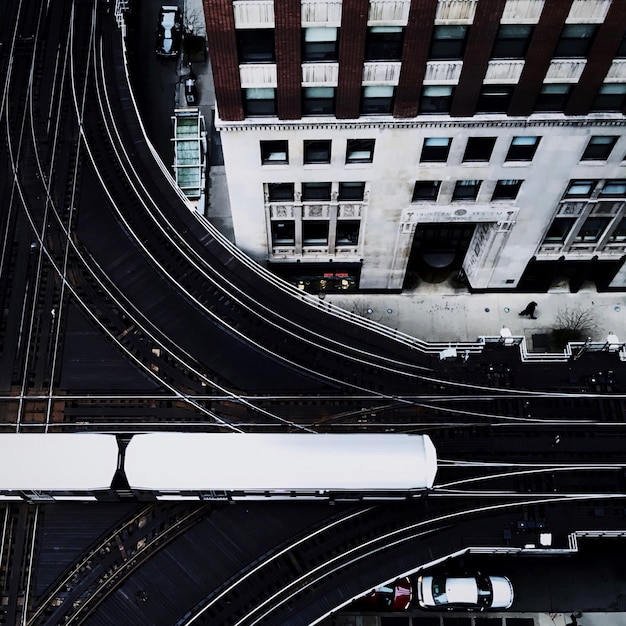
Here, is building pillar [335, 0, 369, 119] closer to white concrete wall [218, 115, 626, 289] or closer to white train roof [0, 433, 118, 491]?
white concrete wall [218, 115, 626, 289]

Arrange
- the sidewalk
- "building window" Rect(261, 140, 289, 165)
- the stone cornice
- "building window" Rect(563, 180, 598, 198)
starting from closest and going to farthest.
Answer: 1. the stone cornice
2. "building window" Rect(261, 140, 289, 165)
3. "building window" Rect(563, 180, 598, 198)
4. the sidewalk

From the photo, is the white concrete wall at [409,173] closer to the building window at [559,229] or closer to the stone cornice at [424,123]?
the stone cornice at [424,123]

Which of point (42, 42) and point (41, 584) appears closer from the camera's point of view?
point (41, 584)

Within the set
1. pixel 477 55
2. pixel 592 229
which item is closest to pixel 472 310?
pixel 592 229

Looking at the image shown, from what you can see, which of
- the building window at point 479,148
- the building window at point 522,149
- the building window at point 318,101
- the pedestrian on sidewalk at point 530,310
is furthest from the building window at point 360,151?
the pedestrian on sidewalk at point 530,310

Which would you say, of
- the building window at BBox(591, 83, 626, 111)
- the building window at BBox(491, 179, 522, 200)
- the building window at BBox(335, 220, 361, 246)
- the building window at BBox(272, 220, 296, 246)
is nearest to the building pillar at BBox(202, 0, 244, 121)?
the building window at BBox(272, 220, 296, 246)

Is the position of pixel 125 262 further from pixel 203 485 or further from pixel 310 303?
pixel 203 485

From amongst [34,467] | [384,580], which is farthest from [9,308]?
[384,580]
